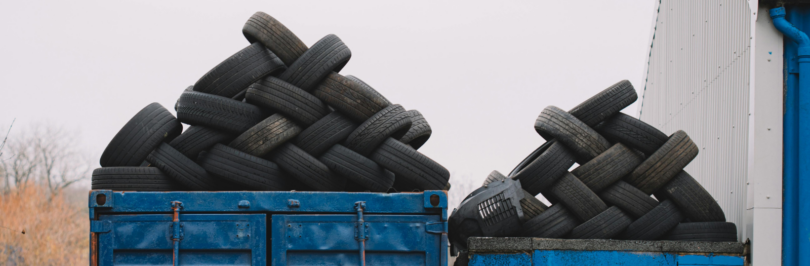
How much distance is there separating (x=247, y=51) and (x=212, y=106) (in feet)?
1.56

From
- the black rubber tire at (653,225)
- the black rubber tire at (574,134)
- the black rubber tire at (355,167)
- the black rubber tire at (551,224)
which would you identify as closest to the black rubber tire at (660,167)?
the black rubber tire at (653,225)

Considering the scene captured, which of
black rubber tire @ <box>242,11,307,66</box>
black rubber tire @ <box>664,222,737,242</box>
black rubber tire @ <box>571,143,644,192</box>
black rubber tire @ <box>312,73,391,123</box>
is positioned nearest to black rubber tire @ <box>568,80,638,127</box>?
black rubber tire @ <box>571,143,644,192</box>

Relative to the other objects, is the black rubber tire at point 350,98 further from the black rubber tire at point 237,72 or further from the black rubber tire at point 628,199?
the black rubber tire at point 628,199

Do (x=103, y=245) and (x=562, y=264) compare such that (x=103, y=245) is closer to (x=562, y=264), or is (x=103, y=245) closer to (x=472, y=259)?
(x=472, y=259)

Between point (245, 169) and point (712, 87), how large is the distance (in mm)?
4708

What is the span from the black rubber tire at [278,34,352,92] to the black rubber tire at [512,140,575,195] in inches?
65.0

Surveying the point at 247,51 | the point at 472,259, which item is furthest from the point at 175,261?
the point at 472,259

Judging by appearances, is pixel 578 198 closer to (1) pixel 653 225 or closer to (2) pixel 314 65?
(1) pixel 653 225

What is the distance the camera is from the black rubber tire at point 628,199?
4.94m

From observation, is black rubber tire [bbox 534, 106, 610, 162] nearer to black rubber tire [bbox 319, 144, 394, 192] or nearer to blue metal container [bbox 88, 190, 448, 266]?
blue metal container [bbox 88, 190, 448, 266]

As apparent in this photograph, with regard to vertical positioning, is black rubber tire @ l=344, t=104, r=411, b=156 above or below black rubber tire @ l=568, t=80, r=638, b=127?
below

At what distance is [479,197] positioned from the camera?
496cm

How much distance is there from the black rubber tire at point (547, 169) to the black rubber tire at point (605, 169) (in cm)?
13

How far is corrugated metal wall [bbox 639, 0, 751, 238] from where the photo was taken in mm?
5520
